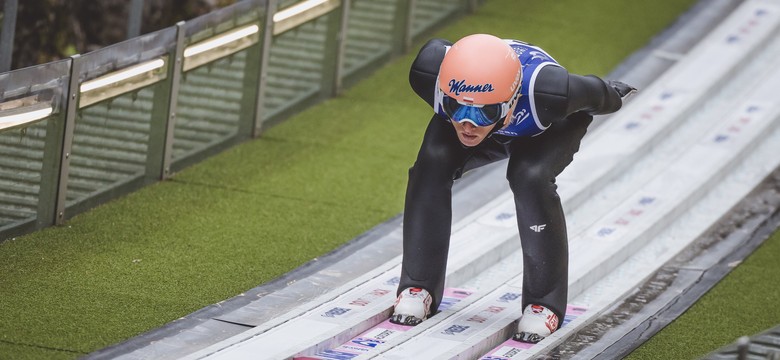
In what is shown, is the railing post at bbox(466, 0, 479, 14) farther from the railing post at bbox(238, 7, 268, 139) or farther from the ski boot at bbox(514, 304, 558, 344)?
the ski boot at bbox(514, 304, 558, 344)

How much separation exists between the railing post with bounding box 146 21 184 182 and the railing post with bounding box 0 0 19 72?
0.91m

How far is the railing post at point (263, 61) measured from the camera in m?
8.87

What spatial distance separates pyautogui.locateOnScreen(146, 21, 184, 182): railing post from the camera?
310 inches

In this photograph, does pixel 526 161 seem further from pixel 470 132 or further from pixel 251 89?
pixel 251 89

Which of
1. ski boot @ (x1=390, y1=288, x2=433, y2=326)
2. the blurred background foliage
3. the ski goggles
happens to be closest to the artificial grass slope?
ski boot @ (x1=390, y1=288, x2=433, y2=326)

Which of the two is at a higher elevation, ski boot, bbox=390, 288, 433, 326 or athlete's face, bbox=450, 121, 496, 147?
athlete's face, bbox=450, 121, 496, 147

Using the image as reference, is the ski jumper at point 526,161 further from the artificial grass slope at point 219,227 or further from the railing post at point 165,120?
the railing post at point 165,120

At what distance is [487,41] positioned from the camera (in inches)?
212

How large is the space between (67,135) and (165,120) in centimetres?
102

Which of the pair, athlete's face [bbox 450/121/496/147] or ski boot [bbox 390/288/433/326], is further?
ski boot [bbox 390/288/433/326]

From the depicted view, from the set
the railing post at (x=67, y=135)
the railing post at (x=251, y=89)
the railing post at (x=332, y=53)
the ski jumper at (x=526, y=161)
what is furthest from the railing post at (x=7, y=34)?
the ski jumper at (x=526, y=161)

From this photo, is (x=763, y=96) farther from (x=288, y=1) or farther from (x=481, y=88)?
(x=481, y=88)

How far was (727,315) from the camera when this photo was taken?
255 inches

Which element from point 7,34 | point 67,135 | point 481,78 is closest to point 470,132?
point 481,78
